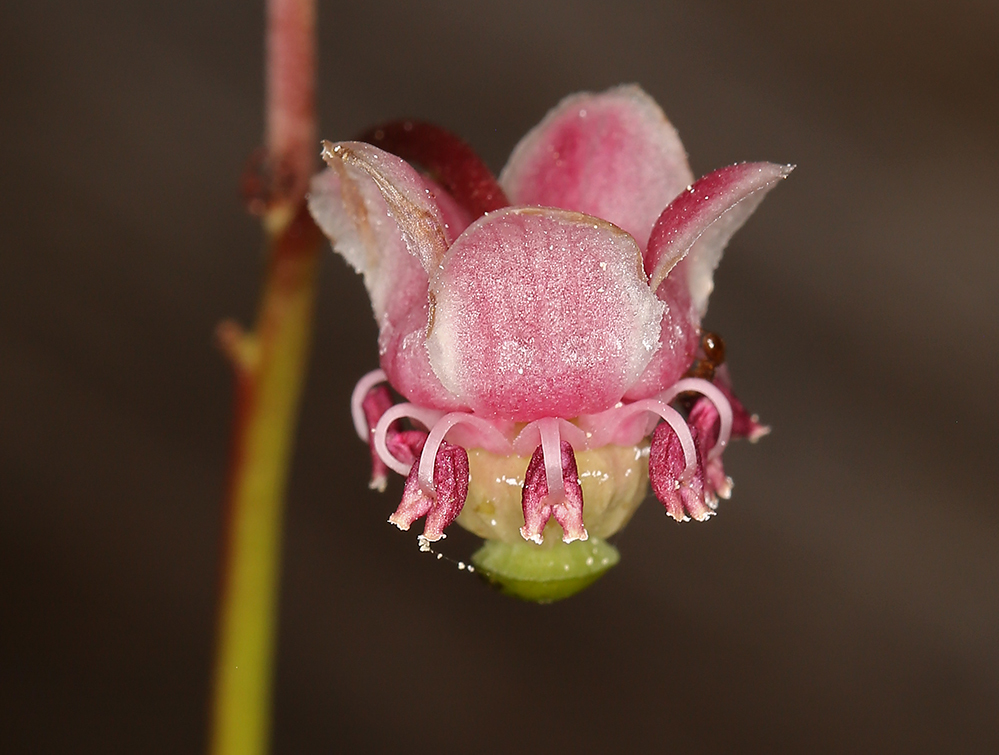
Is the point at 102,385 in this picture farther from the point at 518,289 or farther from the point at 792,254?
the point at 518,289

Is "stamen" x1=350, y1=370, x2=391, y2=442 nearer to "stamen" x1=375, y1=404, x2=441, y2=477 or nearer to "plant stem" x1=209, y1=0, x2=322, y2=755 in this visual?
"stamen" x1=375, y1=404, x2=441, y2=477

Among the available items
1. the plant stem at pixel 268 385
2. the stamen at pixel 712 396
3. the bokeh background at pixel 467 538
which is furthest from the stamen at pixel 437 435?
the bokeh background at pixel 467 538

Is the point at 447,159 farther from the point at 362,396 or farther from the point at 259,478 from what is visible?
the point at 259,478

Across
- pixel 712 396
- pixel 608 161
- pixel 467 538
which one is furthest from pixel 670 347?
pixel 467 538

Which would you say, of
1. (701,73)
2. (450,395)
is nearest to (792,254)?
(701,73)

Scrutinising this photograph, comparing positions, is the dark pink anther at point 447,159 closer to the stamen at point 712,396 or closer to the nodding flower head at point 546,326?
the nodding flower head at point 546,326

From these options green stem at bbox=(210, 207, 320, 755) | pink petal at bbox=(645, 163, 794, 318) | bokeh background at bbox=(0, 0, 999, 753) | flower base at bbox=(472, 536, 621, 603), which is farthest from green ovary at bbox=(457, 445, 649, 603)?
bokeh background at bbox=(0, 0, 999, 753)

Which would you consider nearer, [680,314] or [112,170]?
[680,314]
